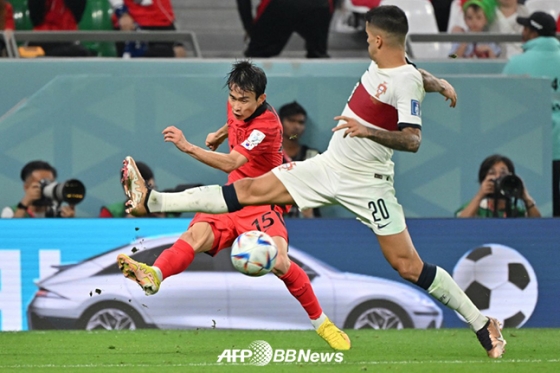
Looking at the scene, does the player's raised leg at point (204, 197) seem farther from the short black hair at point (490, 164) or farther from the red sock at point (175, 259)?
the short black hair at point (490, 164)

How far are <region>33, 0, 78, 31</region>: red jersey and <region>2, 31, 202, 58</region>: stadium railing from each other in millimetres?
572

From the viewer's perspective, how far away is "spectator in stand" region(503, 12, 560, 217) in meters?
11.3

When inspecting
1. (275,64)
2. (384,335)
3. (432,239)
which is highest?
(275,64)

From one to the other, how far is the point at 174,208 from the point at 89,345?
174cm

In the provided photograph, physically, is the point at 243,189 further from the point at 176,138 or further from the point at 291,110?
the point at 291,110

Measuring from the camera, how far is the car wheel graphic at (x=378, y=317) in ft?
31.8

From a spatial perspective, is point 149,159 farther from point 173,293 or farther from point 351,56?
point 351,56

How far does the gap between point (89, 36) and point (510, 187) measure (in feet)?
16.3

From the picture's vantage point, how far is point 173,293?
9648mm

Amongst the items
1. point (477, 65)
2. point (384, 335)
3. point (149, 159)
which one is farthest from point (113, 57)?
point (384, 335)

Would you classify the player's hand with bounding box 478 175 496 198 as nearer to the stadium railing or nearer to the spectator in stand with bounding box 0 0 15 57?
the stadium railing

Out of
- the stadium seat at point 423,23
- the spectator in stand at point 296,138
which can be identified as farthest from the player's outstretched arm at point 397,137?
the stadium seat at point 423,23

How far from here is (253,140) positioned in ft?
25.2

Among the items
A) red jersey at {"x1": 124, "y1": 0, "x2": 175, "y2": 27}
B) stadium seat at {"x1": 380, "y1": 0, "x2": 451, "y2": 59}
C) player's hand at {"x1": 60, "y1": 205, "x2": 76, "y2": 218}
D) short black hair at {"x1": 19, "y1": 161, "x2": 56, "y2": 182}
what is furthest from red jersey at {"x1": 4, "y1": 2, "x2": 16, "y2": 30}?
stadium seat at {"x1": 380, "y1": 0, "x2": 451, "y2": 59}
